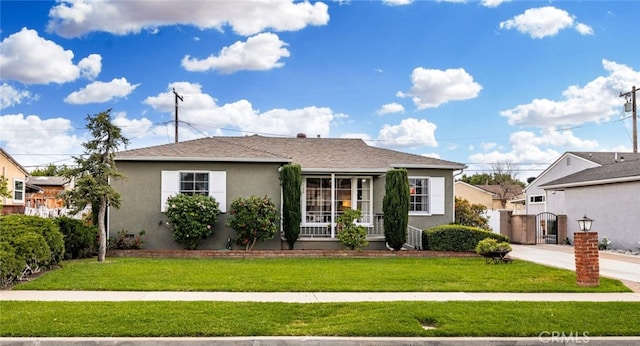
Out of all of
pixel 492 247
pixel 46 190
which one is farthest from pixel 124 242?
pixel 46 190

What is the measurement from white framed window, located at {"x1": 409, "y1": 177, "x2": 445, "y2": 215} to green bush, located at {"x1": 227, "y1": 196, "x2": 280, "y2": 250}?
5.35m

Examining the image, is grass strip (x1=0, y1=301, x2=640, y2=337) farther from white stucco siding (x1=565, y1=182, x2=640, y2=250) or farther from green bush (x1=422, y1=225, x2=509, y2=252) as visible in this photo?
white stucco siding (x1=565, y1=182, x2=640, y2=250)

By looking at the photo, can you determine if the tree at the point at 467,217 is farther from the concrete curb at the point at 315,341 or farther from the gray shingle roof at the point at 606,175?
the concrete curb at the point at 315,341

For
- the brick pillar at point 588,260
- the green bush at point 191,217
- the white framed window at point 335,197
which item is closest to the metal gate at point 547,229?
the white framed window at point 335,197

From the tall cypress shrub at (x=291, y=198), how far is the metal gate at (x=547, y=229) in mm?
12938

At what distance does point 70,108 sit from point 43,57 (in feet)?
12.4

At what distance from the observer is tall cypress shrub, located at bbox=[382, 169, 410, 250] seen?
17172 millimetres

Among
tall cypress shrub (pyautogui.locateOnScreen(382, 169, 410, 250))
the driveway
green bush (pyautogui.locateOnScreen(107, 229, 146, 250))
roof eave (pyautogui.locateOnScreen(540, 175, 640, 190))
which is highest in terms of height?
roof eave (pyautogui.locateOnScreen(540, 175, 640, 190))

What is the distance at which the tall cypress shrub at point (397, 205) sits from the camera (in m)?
17.2

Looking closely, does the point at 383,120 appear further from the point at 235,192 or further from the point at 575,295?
the point at 575,295

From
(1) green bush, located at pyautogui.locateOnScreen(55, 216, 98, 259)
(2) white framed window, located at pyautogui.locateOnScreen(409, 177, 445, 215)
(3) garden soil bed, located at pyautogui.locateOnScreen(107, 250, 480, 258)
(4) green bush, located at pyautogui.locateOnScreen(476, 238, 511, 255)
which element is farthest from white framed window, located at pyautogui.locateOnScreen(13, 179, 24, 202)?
(4) green bush, located at pyautogui.locateOnScreen(476, 238, 511, 255)

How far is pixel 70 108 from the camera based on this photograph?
19156 millimetres

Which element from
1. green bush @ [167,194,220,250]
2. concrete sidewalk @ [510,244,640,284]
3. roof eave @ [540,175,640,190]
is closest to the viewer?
concrete sidewalk @ [510,244,640,284]

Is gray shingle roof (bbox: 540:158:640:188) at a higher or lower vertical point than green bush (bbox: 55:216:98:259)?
higher
